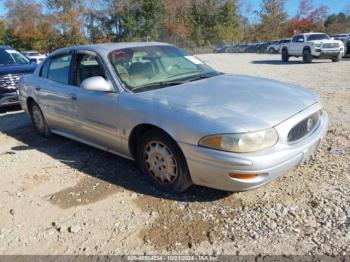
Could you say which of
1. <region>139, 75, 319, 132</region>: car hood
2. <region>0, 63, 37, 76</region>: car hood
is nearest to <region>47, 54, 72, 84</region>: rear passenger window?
<region>139, 75, 319, 132</region>: car hood

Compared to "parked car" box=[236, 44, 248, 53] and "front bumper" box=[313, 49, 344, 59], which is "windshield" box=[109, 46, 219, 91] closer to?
"front bumper" box=[313, 49, 344, 59]

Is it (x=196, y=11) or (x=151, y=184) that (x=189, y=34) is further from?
(x=151, y=184)

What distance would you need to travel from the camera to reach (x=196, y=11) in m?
59.3

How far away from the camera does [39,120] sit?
5848 millimetres

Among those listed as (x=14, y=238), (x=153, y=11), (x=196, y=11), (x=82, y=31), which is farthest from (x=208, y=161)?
(x=196, y=11)

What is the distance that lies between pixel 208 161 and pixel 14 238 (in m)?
1.88

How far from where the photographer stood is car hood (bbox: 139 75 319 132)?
304 centimetres

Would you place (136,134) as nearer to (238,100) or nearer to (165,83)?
(165,83)

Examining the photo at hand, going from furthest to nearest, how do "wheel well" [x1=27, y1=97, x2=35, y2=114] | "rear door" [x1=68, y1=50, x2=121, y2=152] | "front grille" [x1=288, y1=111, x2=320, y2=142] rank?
"wheel well" [x1=27, y1=97, x2=35, y2=114] → "rear door" [x1=68, y1=50, x2=121, y2=152] → "front grille" [x1=288, y1=111, x2=320, y2=142]

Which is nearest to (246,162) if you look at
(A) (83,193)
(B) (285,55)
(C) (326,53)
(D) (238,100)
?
(D) (238,100)

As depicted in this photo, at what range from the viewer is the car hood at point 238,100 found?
3.04m

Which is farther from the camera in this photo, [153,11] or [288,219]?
[153,11]

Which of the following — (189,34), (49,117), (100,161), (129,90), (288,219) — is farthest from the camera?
(189,34)

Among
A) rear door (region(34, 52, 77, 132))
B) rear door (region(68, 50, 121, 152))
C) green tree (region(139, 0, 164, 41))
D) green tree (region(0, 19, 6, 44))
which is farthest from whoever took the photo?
green tree (region(0, 19, 6, 44))
